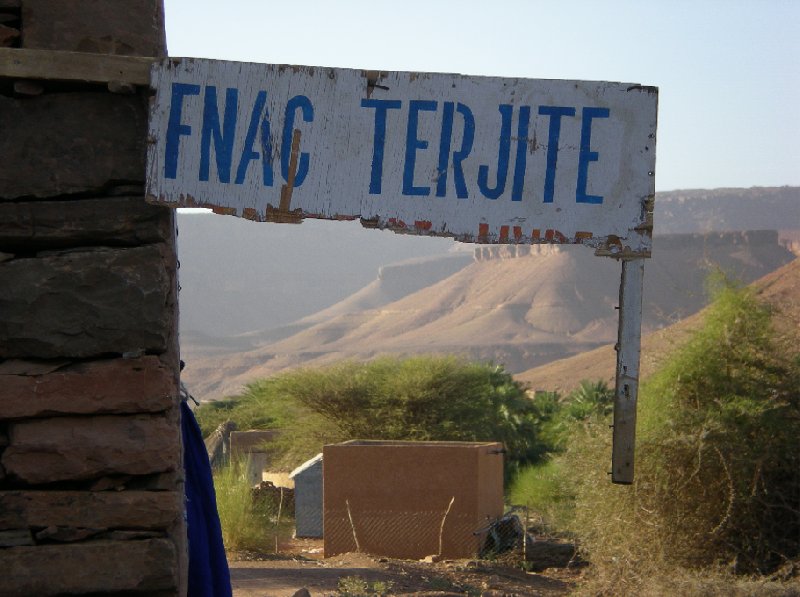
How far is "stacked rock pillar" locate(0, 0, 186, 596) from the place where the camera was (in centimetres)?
299

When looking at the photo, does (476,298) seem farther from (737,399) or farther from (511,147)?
(511,147)

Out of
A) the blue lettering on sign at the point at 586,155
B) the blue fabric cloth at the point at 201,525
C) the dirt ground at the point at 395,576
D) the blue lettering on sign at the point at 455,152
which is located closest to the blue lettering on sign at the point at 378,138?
the blue lettering on sign at the point at 455,152

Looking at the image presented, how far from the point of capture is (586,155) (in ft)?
10.6

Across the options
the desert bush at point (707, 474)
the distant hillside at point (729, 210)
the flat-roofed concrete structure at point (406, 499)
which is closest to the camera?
Result: the desert bush at point (707, 474)

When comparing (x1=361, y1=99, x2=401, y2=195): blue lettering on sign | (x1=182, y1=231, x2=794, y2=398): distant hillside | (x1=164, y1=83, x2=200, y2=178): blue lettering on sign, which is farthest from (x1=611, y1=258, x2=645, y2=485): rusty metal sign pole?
(x1=182, y1=231, x2=794, y2=398): distant hillside

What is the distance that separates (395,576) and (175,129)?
6.68 meters

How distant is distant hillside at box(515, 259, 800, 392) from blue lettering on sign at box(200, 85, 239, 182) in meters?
7.97

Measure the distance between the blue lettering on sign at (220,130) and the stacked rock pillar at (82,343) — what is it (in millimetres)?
187

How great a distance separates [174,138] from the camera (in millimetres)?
3154

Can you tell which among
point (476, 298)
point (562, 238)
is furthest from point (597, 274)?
point (562, 238)

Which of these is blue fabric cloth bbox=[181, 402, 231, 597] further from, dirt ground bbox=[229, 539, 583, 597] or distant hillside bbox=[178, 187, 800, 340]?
distant hillside bbox=[178, 187, 800, 340]

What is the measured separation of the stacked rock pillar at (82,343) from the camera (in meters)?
2.99

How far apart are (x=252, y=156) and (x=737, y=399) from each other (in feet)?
25.4

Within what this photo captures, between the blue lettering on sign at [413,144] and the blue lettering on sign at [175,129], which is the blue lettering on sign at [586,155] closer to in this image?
the blue lettering on sign at [413,144]
